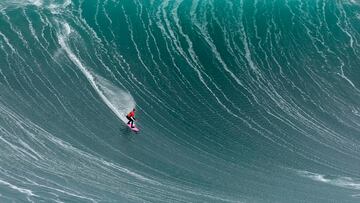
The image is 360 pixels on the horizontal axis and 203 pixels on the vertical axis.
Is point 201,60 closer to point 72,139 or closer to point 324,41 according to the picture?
point 324,41

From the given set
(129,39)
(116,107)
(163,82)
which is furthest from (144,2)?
(116,107)

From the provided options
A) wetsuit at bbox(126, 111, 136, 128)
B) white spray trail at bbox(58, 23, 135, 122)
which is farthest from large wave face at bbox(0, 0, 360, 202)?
wetsuit at bbox(126, 111, 136, 128)

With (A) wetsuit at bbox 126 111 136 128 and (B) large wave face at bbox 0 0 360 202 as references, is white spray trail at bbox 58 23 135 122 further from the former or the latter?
(A) wetsuit at bbox 126 111 136 128

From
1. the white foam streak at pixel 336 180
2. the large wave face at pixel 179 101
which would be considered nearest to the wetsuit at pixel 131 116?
the large wave face at pixel 179 101

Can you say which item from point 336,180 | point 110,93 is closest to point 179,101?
point 110,93

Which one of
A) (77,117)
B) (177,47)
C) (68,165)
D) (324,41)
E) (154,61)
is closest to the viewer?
(68,165)

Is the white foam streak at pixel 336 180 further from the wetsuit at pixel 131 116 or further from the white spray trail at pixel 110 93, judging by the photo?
the white spray trail at pixel 110 93
